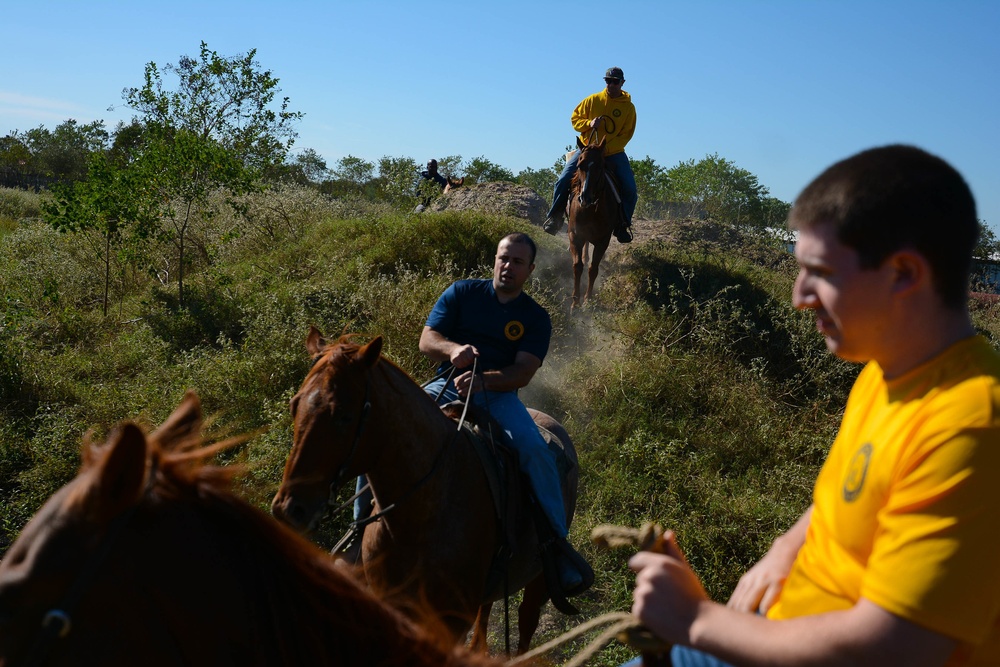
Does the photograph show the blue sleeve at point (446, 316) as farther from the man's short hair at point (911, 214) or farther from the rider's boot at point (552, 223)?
the rider's boot at point (552, 223)

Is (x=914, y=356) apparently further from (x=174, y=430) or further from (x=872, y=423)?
(x=174, y=430)

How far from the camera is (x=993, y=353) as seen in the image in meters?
1.38

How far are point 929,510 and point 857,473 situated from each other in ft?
0.62

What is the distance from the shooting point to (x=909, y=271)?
1.32 m

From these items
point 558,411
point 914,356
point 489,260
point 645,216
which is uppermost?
point 645,216

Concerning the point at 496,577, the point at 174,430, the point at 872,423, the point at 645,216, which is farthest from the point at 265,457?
the point at 645,216

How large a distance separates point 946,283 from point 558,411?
24.6 ft

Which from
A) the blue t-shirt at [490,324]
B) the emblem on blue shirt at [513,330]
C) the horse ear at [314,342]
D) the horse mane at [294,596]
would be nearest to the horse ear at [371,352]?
the horse ear at [314,342]

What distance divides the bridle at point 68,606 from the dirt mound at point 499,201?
14301 millimetres

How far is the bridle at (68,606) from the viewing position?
54.7 inches

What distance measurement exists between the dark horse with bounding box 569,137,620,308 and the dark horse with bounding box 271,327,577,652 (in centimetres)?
781

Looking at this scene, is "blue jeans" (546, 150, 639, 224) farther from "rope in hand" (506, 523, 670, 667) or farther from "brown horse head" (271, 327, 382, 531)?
"rope in hand" (506, 523, 670, 667)

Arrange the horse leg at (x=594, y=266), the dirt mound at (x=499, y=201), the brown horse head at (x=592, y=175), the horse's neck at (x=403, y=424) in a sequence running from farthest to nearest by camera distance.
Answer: the dirt mound at (x=499, y=201) < the horse leg at (x=594, y=266) < the brown horse head at (x=592, y=175) < the horse's neck at (x=403, y=424)

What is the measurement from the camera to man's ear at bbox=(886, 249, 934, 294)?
1.31 m
